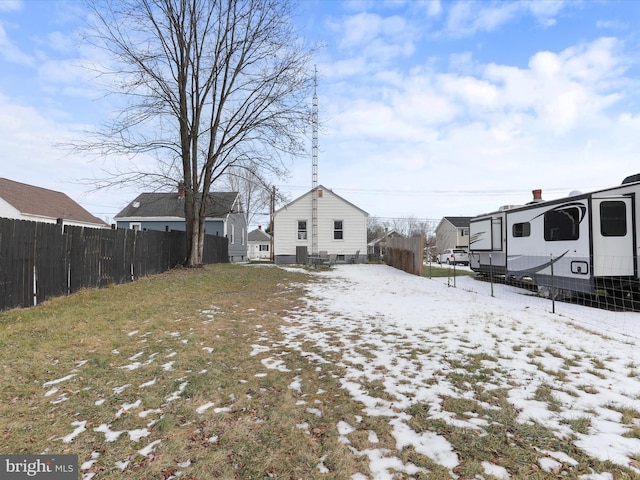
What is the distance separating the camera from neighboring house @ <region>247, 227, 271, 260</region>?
54875 millimetres

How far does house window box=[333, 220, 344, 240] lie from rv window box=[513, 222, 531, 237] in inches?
517

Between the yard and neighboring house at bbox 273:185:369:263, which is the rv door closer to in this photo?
the yard

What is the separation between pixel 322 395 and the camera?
3342 millimetres

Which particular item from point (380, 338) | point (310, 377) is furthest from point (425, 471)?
point (380, 338)

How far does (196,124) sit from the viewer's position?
14961 mm

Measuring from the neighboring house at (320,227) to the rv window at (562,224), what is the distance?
14.5 metres

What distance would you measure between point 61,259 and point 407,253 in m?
14.9

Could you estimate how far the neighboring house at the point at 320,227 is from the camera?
23609 millimetres

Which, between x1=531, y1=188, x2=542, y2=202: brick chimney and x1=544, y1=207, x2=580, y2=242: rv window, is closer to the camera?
x1=544, y1=207, x2=580, y2=242: rv window

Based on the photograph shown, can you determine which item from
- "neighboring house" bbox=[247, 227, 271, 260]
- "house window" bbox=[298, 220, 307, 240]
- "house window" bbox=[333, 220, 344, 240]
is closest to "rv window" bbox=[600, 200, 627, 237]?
"house window" bbox=[333, 220, 344, 240]

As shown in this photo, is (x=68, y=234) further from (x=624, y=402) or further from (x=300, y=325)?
(x=624, y=402)

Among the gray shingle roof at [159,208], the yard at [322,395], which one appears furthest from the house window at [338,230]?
the yard at [322,395]

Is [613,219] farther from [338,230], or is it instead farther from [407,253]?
[338,230]

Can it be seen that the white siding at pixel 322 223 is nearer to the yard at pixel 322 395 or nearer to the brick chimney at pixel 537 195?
the brick chimney at pixel 537 195
